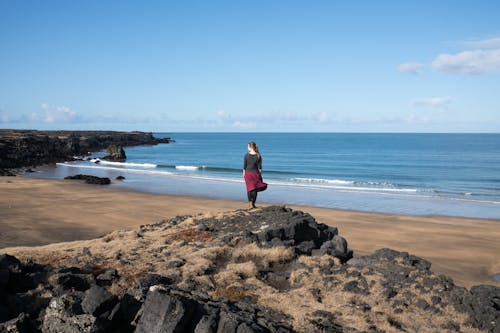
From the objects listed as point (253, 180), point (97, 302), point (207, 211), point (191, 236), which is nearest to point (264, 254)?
point (191, 236)

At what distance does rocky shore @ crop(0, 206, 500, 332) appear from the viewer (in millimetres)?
7180

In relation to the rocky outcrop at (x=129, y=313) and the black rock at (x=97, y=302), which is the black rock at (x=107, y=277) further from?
the black rock at (x=97, y=302)

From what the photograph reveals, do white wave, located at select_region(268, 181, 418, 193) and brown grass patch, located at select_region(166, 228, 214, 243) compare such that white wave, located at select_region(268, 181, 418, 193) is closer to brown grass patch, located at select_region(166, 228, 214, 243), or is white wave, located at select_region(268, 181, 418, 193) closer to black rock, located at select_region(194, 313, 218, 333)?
brown grass patch, located at select_region(166, 228, 214, 243)

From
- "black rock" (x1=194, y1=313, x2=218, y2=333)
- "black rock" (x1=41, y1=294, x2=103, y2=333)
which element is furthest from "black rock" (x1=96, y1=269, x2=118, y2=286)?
"black rock" (x1=194, y1=313, x2=218, y2=333)

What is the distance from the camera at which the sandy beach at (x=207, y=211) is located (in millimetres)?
18281

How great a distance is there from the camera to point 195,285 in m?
10.4

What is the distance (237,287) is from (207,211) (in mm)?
16352

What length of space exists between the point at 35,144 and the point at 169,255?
238 feet

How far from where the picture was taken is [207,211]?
26.6m

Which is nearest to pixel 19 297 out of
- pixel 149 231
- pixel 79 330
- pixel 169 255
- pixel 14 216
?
pixel 79 330

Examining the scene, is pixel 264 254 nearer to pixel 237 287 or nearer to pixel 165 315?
pixel 237 287

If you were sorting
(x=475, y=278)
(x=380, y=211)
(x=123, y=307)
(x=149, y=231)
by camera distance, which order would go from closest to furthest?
(x=123, y=307) < (x=475, y=278) < (x=149, y=231) < (x=380, y=211)

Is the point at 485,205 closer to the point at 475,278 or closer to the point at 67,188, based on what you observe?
the point at 475,278

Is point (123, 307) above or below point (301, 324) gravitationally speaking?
above
